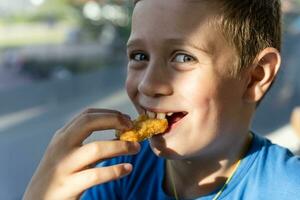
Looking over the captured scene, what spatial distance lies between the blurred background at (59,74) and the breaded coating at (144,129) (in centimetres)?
134

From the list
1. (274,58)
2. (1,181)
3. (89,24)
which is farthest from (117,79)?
(274,58)

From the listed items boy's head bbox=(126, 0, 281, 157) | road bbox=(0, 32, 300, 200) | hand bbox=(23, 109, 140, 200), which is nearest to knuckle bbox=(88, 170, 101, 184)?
hand bbox=(23, 109, 140, 200)

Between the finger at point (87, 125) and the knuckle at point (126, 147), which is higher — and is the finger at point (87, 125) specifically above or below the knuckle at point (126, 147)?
above

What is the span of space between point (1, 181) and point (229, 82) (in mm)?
1534

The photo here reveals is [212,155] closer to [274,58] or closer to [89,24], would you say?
[274,58]

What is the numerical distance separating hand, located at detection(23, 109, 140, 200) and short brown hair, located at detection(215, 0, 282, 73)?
0.22m

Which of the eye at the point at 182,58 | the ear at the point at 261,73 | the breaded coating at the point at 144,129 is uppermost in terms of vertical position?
the eye at the point at 182,58

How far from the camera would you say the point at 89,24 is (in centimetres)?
278

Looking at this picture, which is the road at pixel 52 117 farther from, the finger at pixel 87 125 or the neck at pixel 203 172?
the finger at pixel 87 125

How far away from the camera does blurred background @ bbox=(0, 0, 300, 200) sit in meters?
2.34

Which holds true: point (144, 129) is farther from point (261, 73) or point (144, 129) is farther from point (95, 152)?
point (261, 73)

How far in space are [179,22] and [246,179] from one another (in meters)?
0.29

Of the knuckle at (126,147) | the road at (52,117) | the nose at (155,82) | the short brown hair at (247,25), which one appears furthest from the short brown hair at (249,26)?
the road at (52,117)

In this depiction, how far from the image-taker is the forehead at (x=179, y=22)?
0.86m
